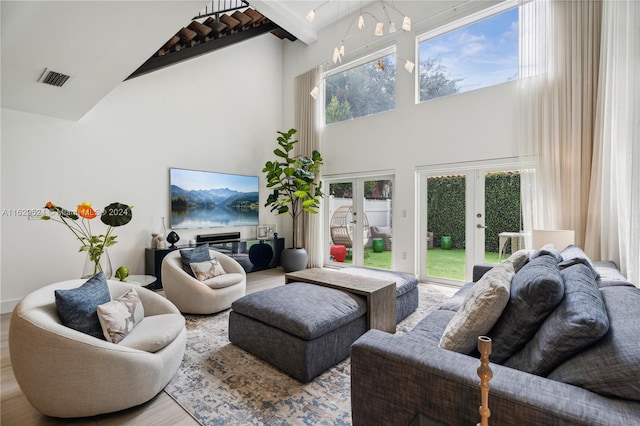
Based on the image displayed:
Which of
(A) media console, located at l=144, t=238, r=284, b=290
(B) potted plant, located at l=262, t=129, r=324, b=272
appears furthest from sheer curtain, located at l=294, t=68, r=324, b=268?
(A) media console, located at l=144, t=238, r=284, b=290

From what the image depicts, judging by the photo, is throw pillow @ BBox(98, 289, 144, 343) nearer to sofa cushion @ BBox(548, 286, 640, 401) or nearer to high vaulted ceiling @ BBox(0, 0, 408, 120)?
high vaulted ceiling @ BBox(0, 0, 408, 120)

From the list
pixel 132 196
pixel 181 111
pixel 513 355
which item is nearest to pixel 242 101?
pixel 181 111

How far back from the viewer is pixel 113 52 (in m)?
2.47

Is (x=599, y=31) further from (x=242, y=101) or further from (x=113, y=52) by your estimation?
(x=242, y=101)

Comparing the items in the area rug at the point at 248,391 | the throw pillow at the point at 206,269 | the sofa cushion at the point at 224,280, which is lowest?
the area rug at the point at 248,391

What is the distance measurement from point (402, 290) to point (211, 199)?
12.7ft

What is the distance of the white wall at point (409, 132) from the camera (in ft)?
13.6

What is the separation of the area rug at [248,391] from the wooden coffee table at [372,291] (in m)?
0.47

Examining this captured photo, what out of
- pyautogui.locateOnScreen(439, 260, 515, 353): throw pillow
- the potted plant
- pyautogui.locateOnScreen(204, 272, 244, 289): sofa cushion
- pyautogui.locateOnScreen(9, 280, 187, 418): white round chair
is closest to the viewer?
pyautogui.locateOnScreen(439, 260, 515, 353): throw pillow

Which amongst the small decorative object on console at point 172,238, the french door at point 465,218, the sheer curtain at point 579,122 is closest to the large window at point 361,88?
the french door at point 465,218

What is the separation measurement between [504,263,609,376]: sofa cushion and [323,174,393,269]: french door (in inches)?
163

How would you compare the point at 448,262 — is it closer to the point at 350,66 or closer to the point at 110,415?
the point at 350,66

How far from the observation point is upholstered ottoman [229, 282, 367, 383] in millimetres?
2059

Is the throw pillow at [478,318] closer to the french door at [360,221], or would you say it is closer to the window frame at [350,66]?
the french door at [360,221]
